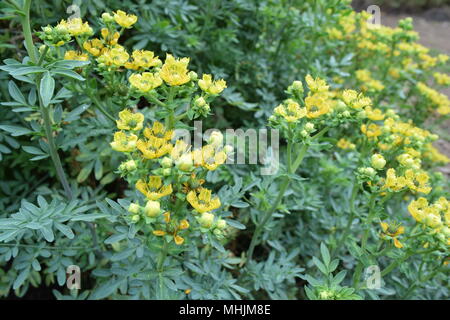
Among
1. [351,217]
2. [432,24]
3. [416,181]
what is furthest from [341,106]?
[432,24]

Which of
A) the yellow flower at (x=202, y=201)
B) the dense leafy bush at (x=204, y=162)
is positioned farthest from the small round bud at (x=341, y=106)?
the yellow flower at (x=202, y=201)

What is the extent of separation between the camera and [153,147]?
150 centimetres

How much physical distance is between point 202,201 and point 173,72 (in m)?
0.51

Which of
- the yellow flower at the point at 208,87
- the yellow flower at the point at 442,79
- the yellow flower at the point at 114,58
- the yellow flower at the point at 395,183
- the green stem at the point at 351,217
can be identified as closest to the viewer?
the yellow flower at the point at 208,87

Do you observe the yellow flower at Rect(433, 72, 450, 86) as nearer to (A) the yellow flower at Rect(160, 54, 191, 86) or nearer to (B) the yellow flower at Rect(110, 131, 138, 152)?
(A) the yellow flower at Rect(160, 54, 191, 86)

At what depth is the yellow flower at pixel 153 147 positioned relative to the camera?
1449 millimetres

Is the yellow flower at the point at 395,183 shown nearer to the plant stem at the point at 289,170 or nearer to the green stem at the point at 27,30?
the plant stem at the point at 289,170

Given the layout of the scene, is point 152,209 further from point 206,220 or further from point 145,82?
point 145,82

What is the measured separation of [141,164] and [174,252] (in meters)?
0.41

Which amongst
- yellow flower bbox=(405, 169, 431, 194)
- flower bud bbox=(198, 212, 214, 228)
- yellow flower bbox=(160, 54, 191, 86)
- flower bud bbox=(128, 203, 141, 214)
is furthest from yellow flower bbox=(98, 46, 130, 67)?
yellow flower bbox=(405, 169, 431, 194)

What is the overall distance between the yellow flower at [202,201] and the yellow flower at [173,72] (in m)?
0.43

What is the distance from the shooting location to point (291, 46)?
310 centimetres

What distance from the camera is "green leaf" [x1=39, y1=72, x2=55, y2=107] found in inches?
52.6
